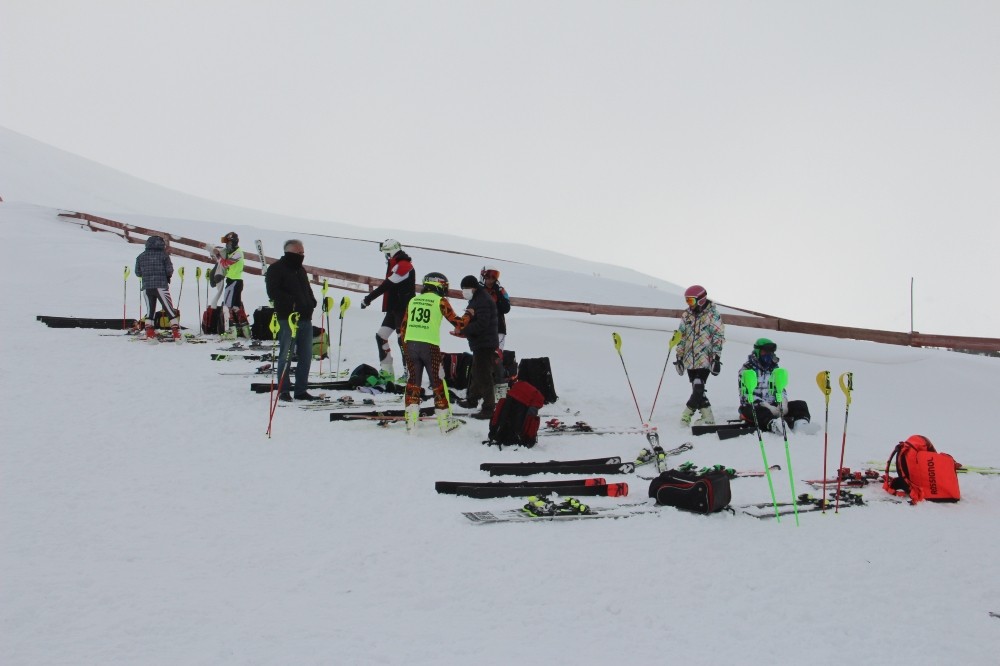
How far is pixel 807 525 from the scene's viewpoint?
5.26m

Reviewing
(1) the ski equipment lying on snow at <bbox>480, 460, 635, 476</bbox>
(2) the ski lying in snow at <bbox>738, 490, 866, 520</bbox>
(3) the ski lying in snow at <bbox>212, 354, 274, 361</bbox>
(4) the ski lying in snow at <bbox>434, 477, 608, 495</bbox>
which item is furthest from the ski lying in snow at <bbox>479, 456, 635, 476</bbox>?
(3) the ski lying in snow at <bbox>212, 354, 274, 361</bbox>

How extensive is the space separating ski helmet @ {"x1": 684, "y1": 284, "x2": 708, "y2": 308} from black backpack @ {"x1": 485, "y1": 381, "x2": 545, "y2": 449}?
8.42ft

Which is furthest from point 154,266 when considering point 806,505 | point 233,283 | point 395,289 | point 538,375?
point 806,505

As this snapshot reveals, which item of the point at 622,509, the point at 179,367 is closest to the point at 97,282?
the point at 179,367

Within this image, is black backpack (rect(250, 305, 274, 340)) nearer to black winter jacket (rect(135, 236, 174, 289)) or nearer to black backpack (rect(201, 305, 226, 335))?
black backpack (rect(201, 305, 226, 335))

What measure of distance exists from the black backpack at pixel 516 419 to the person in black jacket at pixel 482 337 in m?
1.17

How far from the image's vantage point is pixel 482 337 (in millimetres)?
8656

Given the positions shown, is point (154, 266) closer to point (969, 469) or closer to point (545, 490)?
point (545, 490)

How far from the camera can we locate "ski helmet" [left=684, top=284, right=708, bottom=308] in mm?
8992

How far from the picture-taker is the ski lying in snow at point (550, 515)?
510 centimetres

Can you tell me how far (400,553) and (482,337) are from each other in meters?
4.38

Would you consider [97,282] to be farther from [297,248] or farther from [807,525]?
[807,525]

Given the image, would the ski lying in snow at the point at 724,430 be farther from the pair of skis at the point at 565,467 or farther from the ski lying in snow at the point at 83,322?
the ski lying in snow at the point at 83,322

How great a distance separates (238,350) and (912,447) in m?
9.61
